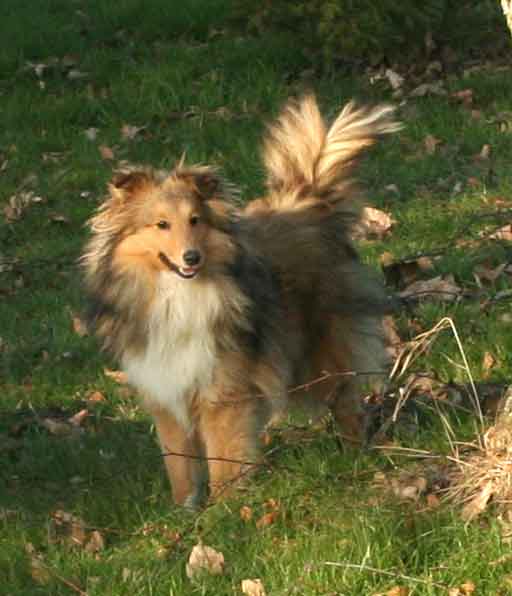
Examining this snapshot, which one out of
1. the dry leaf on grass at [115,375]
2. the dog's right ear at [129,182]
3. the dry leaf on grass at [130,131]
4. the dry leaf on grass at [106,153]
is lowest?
the dry leaf on grass at [115,375]

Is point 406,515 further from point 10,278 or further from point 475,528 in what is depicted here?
point 10,278

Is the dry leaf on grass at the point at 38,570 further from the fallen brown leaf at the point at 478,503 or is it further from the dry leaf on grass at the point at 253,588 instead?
the fallen brown leaf at the point at 478,503

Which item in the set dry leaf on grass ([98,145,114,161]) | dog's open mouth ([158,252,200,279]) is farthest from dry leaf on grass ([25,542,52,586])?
dry leaf on grass ([98,145,114,161])

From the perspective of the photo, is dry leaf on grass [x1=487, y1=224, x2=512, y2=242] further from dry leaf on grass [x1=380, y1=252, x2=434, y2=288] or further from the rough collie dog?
the rough collie dog

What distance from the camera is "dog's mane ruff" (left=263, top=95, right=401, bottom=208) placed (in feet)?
22.1

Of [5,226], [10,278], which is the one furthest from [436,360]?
[5,226]

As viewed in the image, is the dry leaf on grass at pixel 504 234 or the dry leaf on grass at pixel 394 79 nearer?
the dry leaf on grass at pixel 504 234

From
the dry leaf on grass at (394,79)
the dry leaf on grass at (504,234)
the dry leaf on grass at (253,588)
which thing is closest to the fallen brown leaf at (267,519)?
the dry leaf on grass at (253,588)

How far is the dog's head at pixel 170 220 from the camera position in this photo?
5.97 metres

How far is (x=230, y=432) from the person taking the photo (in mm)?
6129

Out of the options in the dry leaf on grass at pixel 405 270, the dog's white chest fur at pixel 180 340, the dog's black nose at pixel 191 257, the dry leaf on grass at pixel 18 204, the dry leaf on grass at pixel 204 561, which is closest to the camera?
the dry leaf on grass at pixel 204 561

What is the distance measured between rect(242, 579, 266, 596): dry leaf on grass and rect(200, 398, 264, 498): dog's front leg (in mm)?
1310

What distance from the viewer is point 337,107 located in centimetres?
1188

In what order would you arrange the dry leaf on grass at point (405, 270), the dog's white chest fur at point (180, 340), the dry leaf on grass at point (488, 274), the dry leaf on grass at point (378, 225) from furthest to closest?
1. the dry leaf on grass at point (378, 225)
2. the dry leaf on grass at point (405, 270)
3. the dry leaf on grass at point (488, 274)
4. the dog's white chest fur at point (180, 340)
